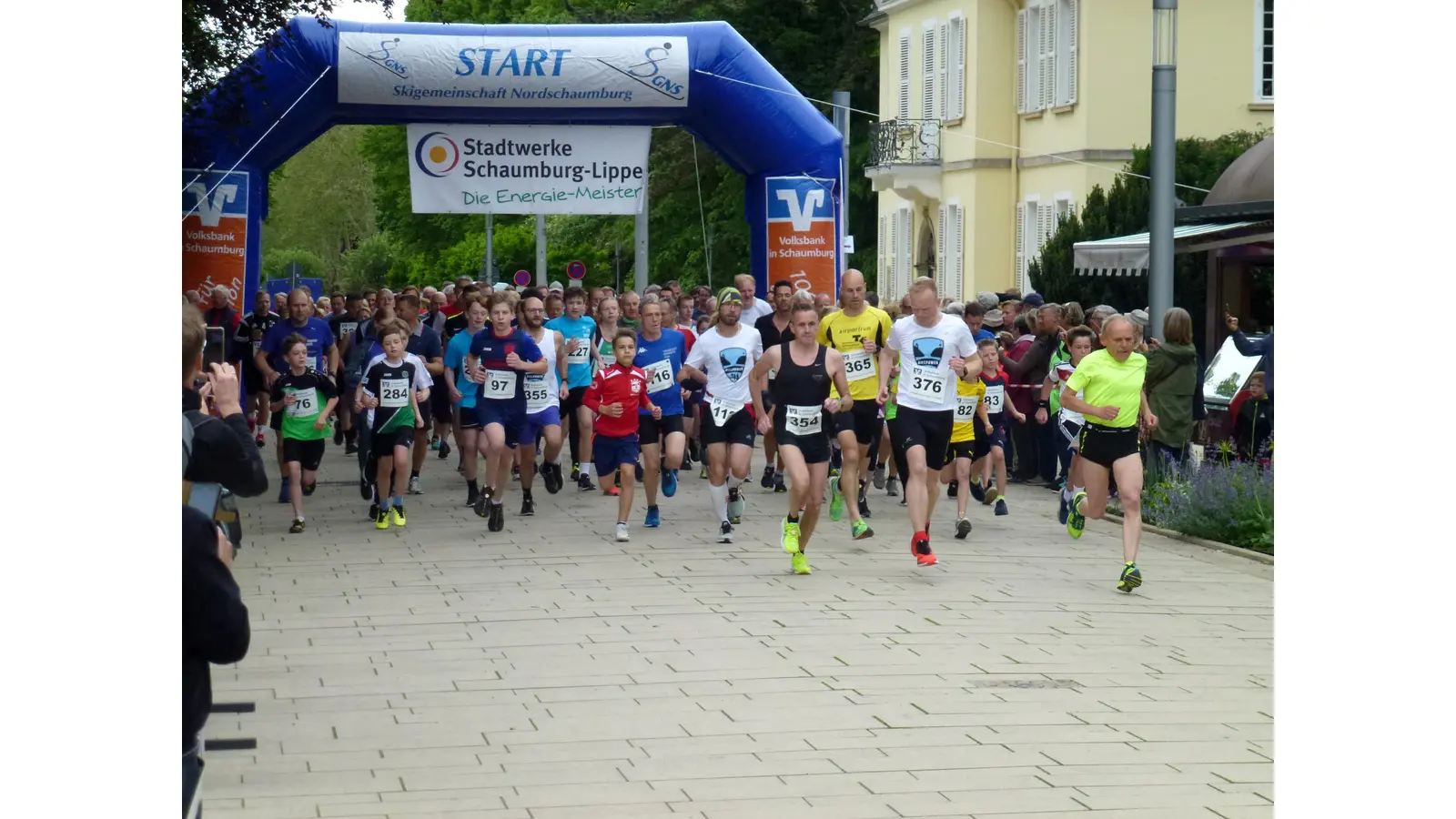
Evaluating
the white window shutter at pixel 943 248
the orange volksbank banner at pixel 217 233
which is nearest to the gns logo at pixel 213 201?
the orange volksbank banner at pixel 217 233

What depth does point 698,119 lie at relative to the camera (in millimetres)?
19906

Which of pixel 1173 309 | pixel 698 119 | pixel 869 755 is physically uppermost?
pixel 698 119

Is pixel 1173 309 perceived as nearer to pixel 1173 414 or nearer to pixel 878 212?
pixel 1173 414

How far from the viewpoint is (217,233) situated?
1836 cm

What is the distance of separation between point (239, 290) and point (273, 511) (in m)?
3.21

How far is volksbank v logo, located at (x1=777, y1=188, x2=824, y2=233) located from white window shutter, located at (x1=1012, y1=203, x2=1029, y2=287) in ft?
60.9

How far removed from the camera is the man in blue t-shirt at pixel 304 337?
17.4m

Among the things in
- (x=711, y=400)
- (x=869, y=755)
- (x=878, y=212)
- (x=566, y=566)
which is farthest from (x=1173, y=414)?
(x=878, y=212)

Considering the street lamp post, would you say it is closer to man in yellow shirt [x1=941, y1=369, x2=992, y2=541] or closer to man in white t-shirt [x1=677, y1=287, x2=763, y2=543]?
man in yellow shirt [x1=941, y1=369, x2=992, y2=541]

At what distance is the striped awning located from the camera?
2147 cm

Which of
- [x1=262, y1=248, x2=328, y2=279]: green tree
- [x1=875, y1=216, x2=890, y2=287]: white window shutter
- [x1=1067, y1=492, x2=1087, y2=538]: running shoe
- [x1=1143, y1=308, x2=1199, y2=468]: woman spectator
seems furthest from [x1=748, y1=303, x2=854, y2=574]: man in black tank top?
[x1=262, y1=248, x2=328, y2=279]: green tree

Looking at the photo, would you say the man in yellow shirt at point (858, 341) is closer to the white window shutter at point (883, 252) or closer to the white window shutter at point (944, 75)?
the white window shutter at point (944, 75)

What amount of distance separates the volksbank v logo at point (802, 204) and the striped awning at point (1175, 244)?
14.4 ft

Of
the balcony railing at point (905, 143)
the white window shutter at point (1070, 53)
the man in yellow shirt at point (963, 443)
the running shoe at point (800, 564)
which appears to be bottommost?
the running shoe at point (800, 564)
